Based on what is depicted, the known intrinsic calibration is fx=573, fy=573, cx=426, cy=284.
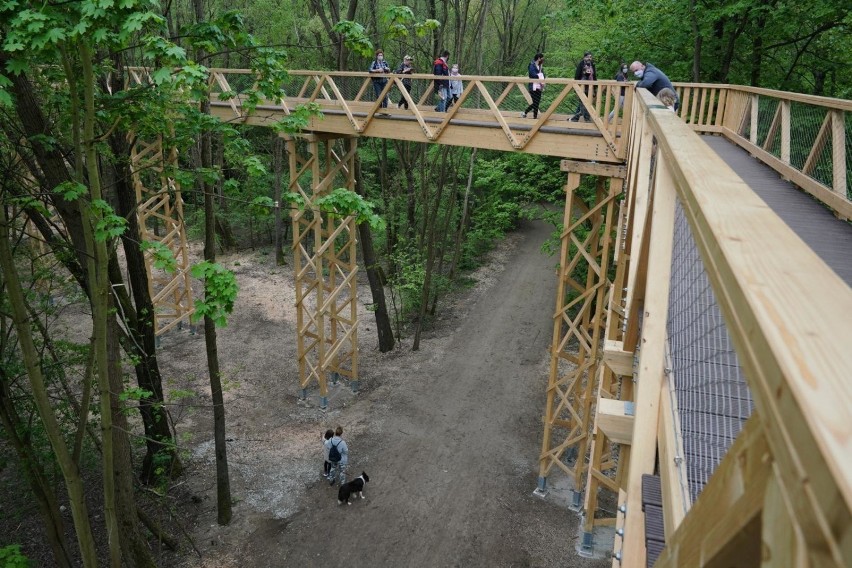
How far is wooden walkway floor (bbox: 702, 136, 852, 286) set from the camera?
3348mm

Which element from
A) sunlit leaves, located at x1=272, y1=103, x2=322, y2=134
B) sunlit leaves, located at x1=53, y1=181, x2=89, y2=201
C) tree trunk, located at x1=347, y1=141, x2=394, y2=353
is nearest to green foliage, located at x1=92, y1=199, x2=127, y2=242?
sunlit leaves, located at x1=53, y1=181, x2=89, y2=201

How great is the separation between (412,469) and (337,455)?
5.40 ft

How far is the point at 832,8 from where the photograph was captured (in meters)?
9.83

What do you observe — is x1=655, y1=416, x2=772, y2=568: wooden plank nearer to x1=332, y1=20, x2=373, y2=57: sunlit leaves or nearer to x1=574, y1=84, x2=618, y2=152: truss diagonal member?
x1=332, y1=20, x2=373, y2=57: sunlit leaves

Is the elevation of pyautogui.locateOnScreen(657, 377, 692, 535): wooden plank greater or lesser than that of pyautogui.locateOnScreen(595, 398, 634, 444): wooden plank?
greater

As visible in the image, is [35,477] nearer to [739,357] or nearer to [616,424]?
[616,424]

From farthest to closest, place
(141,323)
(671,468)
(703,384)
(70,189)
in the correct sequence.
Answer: (141,323) < (70,189) < (703,384) < (671,468)

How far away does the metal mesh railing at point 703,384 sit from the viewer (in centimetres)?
176

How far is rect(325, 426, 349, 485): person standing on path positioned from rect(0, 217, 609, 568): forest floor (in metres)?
0.23

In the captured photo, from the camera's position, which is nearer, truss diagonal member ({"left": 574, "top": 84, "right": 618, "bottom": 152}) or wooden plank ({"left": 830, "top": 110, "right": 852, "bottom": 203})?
wooden plank ({"left": 830, "top": 110, "right": 852, "bottom": 203})

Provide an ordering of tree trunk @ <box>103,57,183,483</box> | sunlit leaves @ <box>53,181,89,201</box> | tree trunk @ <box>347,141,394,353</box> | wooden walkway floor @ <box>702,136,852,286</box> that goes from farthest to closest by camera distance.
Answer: tree trunk @ <box>347,141,394,353</box>, tree trunk @ <box>103,57,183,483</box>, sunlit leaves @ <box>53,181,89,201</box>, wooden walkway floor @ <box>702,136,852,286</box>

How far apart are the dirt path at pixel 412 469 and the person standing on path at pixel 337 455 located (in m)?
0.27

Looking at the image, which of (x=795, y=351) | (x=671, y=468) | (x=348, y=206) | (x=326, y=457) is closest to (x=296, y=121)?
(x=348, y=206)

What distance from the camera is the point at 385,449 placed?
11.9m
